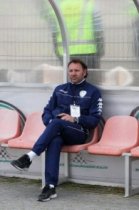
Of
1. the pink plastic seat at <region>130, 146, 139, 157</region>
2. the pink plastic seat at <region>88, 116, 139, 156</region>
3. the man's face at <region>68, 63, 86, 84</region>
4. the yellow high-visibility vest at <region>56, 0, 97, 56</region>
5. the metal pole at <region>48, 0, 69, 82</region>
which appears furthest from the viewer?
the yellow high-visibility vest at <region>56, 0, 97, 56</region>

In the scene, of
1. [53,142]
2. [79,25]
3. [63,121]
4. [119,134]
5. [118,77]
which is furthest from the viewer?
[79,25]

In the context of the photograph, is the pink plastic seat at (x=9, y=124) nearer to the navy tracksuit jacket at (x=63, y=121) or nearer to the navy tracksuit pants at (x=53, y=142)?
the navy tracksuit jacket at (x=63, y=121)

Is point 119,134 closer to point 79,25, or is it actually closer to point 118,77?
point 118,77

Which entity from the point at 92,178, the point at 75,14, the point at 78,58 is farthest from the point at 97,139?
the point at 75,14

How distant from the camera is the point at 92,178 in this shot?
22.1 feet

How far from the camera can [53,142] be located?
6086mm

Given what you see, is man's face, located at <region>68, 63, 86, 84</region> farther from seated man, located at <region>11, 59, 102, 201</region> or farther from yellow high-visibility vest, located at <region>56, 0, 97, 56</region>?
yellow high-visibility vest, located at <region>56, 0, 97, 56</region>

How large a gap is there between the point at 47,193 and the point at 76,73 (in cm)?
134

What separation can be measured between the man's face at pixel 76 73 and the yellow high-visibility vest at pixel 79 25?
393mm

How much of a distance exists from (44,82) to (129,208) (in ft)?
6.67

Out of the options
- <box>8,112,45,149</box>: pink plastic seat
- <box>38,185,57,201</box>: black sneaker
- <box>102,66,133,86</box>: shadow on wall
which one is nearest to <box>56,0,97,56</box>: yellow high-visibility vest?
<box>102,66,133,86</box>: shadow on wall

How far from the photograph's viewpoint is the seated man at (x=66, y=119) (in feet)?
19.8

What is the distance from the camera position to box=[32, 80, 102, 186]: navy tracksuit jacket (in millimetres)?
6031

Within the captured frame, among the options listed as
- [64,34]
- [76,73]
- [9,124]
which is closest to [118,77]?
[76,73]
